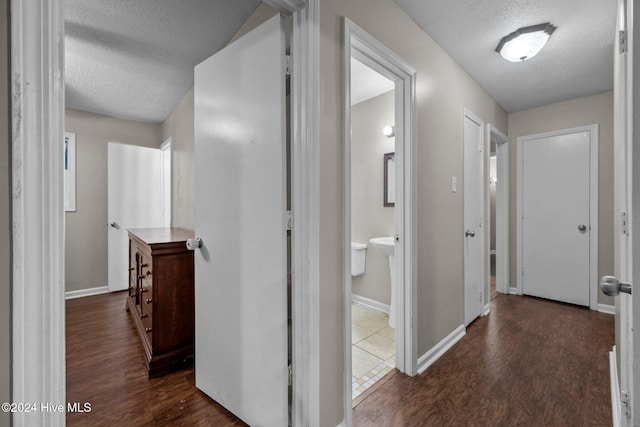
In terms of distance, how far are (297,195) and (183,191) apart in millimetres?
2490

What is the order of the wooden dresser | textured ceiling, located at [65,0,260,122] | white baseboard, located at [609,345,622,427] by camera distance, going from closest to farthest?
white baseboard, located at [609,345,622,427]
textured ceiling, located at [65,0,260,122]
the wooden dresser

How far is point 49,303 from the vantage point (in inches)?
23.5

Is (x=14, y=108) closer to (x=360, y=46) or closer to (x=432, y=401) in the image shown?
(x=360, y=46)

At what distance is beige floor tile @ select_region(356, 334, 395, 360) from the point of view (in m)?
2.21

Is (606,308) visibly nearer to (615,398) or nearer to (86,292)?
(615,398)

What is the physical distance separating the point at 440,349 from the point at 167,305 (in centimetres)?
209

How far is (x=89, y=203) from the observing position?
377 cm

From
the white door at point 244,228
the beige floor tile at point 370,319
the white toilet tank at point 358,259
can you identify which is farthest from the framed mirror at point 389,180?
the white door at point 244,228

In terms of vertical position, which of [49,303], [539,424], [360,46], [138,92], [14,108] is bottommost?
[539,424]

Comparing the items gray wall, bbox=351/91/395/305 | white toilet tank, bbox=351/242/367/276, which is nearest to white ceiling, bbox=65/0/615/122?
gray wall, bbox=351/91/395/305

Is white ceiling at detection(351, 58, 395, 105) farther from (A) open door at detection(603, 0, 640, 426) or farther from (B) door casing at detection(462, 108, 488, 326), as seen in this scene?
(A) open door at detection(603, 0, 640, 426)

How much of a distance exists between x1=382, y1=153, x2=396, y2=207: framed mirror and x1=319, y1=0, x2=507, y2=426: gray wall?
0.73 m

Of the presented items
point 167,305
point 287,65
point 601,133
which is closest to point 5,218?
point 287,65

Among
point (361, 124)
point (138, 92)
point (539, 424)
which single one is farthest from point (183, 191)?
point (539, 424)
